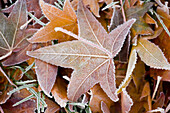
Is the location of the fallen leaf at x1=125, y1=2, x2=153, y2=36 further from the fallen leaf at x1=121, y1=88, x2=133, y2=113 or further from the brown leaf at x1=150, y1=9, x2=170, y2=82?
the fallen leaf at x1=121, y1=88, x2=133, y2=113

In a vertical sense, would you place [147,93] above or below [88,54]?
below

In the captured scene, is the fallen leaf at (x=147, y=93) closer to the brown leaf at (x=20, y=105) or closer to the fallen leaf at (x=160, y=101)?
the fallen leaf at (x=160, y=101)

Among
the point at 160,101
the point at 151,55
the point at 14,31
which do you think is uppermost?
the point at 14,31

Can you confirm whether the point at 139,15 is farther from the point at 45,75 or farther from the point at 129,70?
the point at 45,75

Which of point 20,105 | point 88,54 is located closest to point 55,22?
point 88,54

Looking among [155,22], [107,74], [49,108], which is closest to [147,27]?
[155,22]

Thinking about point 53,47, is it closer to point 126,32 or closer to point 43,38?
point 43,38

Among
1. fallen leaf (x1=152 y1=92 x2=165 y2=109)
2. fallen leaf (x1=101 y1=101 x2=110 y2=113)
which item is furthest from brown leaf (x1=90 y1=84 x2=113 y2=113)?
fallen leaf (x1=152 y1=92 x2=165 y2=109)
